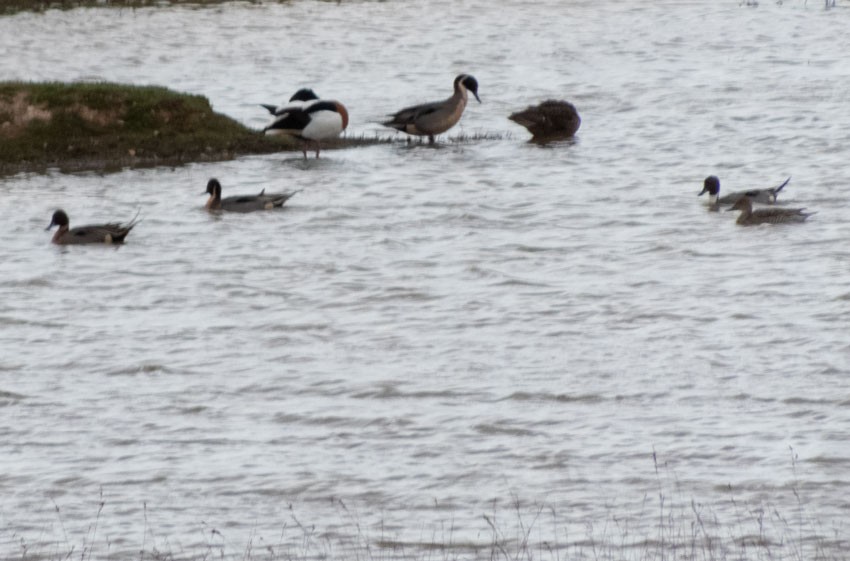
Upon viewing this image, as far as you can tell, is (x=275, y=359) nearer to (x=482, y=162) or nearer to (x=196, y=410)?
(x=196, y=410)

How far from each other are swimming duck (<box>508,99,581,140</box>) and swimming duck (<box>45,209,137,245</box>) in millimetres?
9270

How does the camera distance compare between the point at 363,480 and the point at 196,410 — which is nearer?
the point at 363,480

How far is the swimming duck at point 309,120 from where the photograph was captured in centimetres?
2364

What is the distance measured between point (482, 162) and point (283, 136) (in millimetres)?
3797

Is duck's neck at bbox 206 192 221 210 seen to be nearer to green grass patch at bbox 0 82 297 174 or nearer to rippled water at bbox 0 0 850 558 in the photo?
rippled water at bbox 0 0 850 558

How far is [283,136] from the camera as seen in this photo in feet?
85.6

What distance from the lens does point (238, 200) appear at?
20156 mm

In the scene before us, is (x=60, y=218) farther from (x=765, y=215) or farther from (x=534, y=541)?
(x=534, y=541)

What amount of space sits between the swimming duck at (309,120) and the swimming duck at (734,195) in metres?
6.36

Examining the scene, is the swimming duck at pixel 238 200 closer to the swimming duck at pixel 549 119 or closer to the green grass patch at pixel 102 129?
the green grass patch at pixel 102 129

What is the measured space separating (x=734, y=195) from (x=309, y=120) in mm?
7226

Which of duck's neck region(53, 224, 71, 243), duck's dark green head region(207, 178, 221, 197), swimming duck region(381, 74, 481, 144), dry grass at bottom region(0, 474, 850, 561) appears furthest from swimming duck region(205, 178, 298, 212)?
dry grass at bottom region(0, 474, 850, 561)

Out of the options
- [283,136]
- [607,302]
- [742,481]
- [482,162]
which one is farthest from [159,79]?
[742,481]

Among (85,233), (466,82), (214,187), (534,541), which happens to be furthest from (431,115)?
(534,541)
